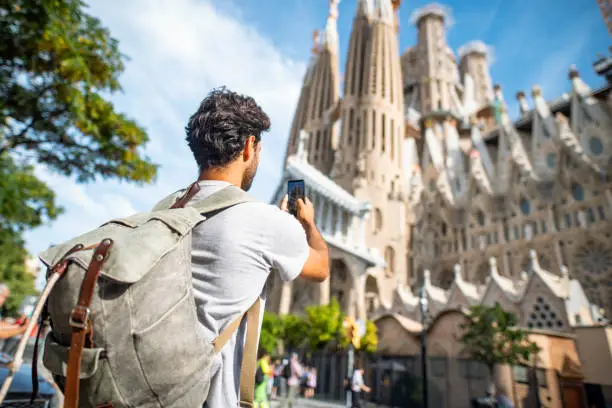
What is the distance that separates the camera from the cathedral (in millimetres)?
24156

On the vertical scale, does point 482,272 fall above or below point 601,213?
below

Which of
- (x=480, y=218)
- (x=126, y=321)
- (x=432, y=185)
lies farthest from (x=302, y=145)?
(x=126, y=321)

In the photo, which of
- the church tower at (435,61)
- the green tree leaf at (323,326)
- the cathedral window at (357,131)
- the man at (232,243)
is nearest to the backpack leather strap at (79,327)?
the man at (232,243)

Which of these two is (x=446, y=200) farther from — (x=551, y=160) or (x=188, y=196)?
A: (x=188, y=196)

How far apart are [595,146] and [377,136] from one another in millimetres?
15969

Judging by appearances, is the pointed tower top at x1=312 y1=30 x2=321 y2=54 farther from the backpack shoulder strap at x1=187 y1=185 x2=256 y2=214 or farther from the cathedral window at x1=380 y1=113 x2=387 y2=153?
the backpack shoulder strap at x1=187 y1=185 x2=256 y2=214

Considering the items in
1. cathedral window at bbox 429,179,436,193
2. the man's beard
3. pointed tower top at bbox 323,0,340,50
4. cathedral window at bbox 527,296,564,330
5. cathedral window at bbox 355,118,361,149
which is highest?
pointed tower top at bbox 323,0,340,50

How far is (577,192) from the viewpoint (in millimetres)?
26703

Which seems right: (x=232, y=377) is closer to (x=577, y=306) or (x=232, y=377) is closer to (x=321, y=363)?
(x=321, y=363)

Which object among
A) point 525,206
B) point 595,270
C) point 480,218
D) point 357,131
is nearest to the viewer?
point 595,270

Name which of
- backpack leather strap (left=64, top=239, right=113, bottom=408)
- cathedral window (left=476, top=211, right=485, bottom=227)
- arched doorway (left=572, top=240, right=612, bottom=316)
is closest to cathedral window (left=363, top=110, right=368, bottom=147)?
cathedral window (left=476, top=211, right=485, bottom=227)

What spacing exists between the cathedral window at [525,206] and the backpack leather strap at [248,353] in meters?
32.9

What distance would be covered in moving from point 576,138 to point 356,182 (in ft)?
55.5

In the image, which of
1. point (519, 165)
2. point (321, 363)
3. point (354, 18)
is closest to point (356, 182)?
point (519, 165)
